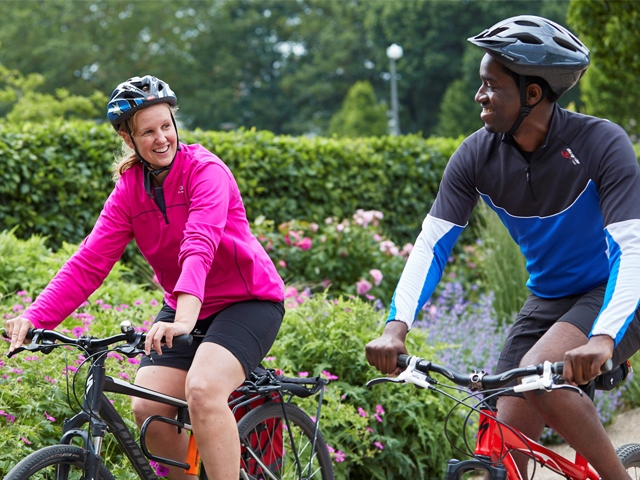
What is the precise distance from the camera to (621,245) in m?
2.38

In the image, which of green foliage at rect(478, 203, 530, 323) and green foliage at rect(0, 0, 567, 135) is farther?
green foliage at rect(0, 0, 567, 135)

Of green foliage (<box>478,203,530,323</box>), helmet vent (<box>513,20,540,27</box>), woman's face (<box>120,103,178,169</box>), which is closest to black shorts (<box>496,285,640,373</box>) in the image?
helmet vent (<box>513,20,540,27</box>)

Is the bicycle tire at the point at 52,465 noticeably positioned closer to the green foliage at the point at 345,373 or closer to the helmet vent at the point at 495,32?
the green foliage at the point at 345,373

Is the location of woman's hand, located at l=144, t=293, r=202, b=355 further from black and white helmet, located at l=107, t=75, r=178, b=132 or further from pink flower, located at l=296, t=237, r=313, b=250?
pink flower, located at l=296, t=237, r=313, b=250

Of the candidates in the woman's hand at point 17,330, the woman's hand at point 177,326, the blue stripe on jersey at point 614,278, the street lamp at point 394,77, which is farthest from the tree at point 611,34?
the street lamp at point 394,77

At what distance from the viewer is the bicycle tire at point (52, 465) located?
7.89 ft

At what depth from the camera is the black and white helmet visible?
2945 millimetres

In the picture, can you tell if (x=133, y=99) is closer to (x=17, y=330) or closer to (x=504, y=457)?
(x=17, y=330)

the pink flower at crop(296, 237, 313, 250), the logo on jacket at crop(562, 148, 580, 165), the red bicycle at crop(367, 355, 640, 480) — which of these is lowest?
the pink flower at crop(296, 237, 313, 250)

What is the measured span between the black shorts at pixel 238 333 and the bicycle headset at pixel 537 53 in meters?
1.15

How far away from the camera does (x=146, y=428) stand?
2984mm

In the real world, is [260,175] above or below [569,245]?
below

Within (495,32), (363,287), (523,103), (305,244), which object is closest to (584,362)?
(523,103)

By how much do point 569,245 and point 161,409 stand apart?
1581mm
